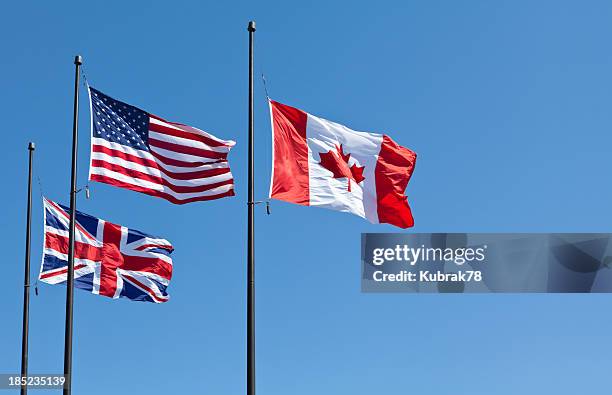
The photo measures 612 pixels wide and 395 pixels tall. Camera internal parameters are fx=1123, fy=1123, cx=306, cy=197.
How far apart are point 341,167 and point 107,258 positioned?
365 inches

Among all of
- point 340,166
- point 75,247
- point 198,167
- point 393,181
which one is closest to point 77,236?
point 75,247

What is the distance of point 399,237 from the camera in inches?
1252

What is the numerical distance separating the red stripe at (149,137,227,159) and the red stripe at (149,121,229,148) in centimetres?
23

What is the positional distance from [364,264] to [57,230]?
912 cm

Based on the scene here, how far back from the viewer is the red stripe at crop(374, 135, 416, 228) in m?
27.9

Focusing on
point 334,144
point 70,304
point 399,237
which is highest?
point 334,144

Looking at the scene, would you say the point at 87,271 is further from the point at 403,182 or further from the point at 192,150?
the point at 403,182

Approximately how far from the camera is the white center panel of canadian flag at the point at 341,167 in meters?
27.2

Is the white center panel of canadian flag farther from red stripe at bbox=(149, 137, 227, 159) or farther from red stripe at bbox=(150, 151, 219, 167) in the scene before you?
red stripe at bbox=(150, 151, 219, 167)

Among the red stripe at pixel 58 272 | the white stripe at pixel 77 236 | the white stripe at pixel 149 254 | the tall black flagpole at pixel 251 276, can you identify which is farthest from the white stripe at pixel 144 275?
the tall black flagpole at pixel 251 276

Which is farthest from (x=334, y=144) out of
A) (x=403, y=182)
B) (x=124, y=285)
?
(x=124, y=285)

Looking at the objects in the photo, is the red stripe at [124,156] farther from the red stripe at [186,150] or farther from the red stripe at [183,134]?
the red stripe at [183,134]

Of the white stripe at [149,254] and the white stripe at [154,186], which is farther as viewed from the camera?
the white stripe at [149,254]

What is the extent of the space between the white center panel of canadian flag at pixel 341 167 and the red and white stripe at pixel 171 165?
2.13m
